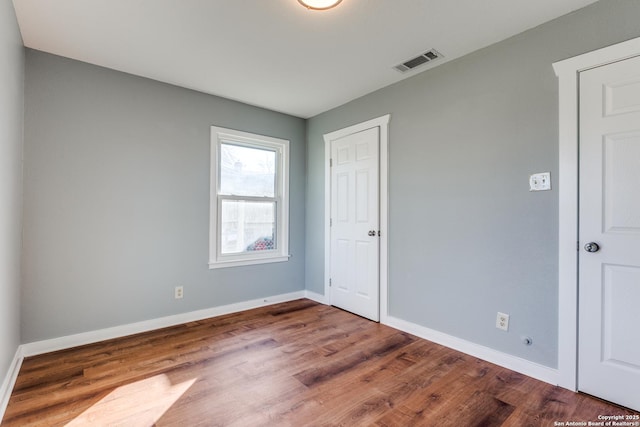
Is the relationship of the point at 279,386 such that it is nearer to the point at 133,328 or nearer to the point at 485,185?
the point at 133,328

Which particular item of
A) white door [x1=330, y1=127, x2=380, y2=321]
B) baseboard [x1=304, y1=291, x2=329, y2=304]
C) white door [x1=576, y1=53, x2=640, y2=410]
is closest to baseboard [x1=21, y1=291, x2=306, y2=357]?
baseboard [x1=304, y1=291, x2=329, y2=304]

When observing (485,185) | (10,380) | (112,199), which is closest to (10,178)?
(112,199)

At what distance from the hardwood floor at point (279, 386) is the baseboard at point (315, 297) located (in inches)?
40.5

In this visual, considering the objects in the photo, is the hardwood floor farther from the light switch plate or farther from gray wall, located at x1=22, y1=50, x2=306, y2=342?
the light switch plate

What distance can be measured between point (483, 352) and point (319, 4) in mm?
2712

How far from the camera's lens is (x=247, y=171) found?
12.3 ft

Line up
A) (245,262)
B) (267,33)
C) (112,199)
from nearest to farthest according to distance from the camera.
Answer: (267,33) < (112,199) < (245,262)

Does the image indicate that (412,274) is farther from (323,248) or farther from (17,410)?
(17,410)

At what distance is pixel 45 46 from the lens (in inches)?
96.2

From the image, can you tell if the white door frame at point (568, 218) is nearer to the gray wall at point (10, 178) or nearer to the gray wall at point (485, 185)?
the gray wall at point (485, 185)

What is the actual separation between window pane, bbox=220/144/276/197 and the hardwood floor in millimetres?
1639

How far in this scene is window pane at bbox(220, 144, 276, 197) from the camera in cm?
357

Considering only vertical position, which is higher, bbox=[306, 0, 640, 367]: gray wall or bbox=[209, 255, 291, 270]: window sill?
bbox=[306, 0, 640, 367]: gray wall

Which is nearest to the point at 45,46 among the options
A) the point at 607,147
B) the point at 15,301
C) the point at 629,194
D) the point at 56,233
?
the point at 56,233
